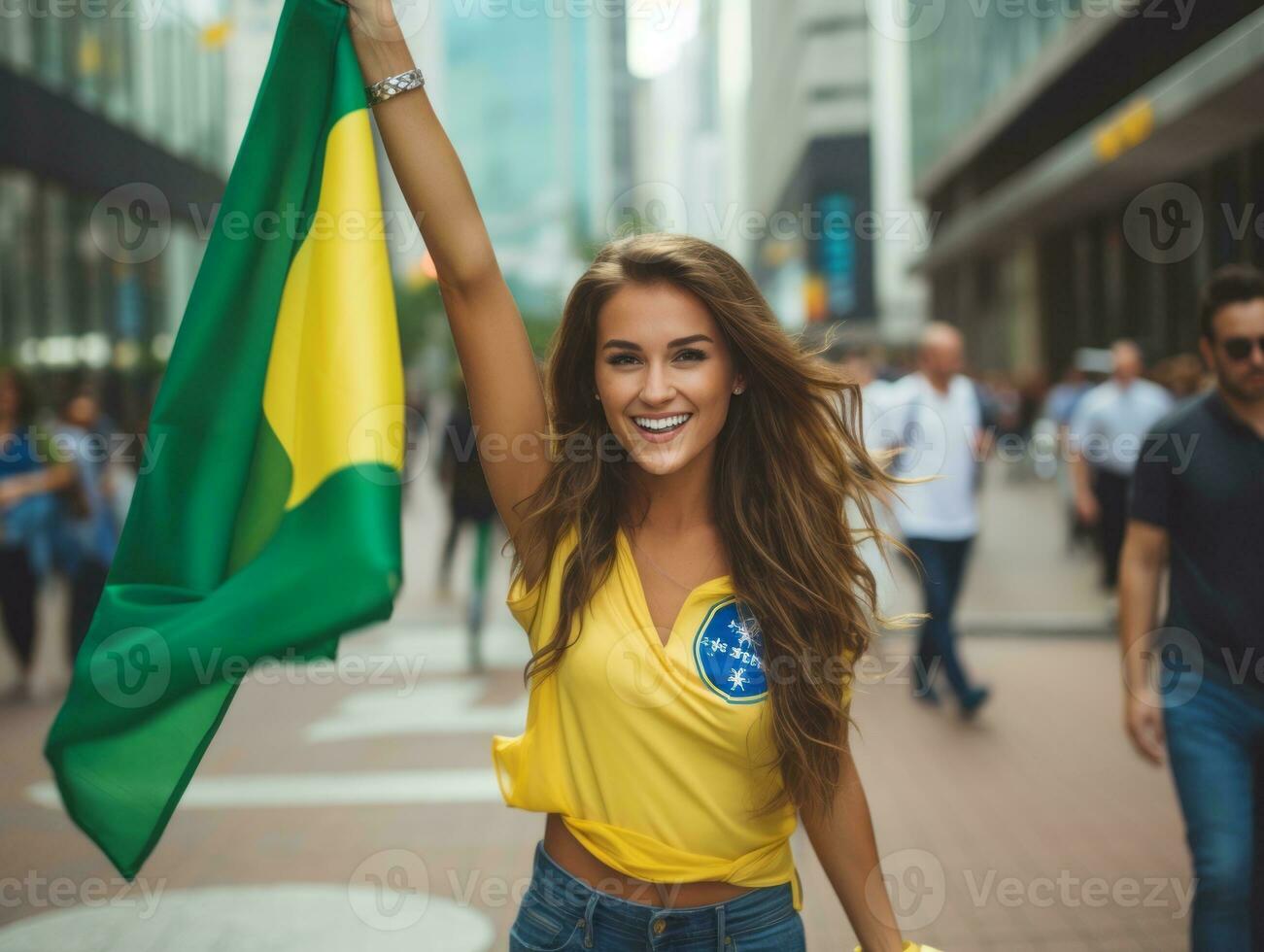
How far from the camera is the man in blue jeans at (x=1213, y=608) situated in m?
3.23

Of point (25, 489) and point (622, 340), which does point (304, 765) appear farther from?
point (622, 340)

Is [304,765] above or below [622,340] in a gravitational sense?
below

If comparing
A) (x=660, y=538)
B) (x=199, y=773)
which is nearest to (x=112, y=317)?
(x=199, y=773)

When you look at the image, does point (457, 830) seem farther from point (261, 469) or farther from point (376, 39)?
point (376, 39)

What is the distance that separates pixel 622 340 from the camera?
2336mm

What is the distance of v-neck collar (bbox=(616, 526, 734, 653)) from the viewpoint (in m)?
2.27

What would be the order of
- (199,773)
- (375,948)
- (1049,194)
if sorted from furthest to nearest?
(1049,194)
(199,773)
(375,948)

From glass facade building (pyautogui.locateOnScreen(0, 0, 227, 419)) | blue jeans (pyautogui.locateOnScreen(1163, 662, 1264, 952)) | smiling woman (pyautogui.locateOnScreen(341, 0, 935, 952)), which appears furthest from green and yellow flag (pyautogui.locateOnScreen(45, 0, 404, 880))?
glass facade building (pyautogui.locateOnScreen(0, 0, 227, 419))

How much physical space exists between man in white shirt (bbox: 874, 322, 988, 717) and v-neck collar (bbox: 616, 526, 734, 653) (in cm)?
578

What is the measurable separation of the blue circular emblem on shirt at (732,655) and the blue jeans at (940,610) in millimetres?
5709

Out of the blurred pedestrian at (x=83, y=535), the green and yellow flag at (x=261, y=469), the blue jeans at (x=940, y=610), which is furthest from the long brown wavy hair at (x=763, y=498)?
the blurred pedestrian at (x=83, y=535)

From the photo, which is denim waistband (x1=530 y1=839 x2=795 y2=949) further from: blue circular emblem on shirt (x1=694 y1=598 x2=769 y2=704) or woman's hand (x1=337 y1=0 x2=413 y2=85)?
woman's hand (x1=337 y1=0 x2=413 y2=85)

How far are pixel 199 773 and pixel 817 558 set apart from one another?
5.34 m

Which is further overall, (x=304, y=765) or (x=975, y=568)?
(x=975, y=568)
